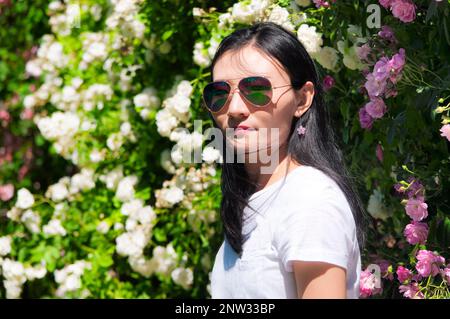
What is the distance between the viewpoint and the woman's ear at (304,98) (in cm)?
177

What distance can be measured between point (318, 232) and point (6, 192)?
372 centimetres

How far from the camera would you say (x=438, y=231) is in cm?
228

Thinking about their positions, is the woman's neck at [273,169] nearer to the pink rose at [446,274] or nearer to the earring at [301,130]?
the earring at [301,130]

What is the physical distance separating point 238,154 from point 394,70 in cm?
66

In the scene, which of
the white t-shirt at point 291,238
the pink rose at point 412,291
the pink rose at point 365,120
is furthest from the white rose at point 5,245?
the white t-shirt at point 291,238

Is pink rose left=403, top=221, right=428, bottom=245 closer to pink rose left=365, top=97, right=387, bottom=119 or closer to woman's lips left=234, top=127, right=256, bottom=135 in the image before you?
pink rose left=365, top=97, right=387, bottom=119

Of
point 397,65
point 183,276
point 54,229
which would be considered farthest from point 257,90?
point 54,229

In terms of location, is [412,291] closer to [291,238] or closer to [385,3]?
[385,3]

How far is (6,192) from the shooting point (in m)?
4.88

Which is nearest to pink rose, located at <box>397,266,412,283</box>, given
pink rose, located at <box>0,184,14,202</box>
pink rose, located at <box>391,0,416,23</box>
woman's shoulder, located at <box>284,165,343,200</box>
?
pink rose, located at <box>391,0,416,23</box>

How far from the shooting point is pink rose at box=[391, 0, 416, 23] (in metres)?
2.20

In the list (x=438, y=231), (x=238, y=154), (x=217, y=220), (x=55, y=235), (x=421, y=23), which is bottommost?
(x=55, y=235)

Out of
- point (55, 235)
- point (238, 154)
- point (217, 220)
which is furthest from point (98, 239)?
point (238, 154)
